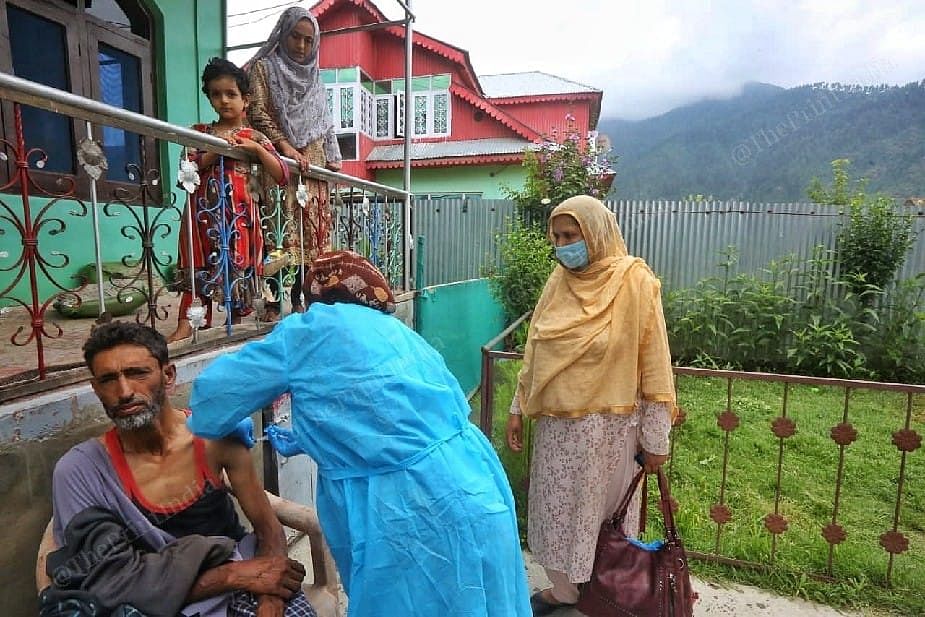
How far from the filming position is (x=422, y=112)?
1583cm

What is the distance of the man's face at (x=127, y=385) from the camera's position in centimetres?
146

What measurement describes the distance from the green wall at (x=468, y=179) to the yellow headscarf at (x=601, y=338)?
11690 mm

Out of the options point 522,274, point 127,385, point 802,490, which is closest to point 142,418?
point 127,385

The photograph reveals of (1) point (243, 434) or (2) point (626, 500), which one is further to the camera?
(2) point (626, 500)

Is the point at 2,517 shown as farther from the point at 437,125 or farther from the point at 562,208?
→ the point at 437,125

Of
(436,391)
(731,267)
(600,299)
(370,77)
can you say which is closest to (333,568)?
(436,391)

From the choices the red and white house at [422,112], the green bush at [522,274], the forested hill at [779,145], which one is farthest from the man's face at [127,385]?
the red and white house at [422,112]

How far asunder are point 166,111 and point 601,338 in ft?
15.6

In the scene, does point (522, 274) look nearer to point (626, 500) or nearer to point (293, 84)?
point (293, 84)

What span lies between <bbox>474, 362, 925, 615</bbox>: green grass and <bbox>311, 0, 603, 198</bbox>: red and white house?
928 cm

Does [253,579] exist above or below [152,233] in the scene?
below

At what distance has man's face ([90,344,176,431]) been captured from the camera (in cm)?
146

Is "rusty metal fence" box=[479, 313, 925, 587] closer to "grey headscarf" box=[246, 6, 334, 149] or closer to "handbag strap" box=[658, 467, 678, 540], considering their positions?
"handbag strap" box=[658, 467, 678, 540]

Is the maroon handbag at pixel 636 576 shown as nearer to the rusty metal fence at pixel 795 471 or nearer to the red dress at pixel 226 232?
the rusty metal fence at pixel 795 471
